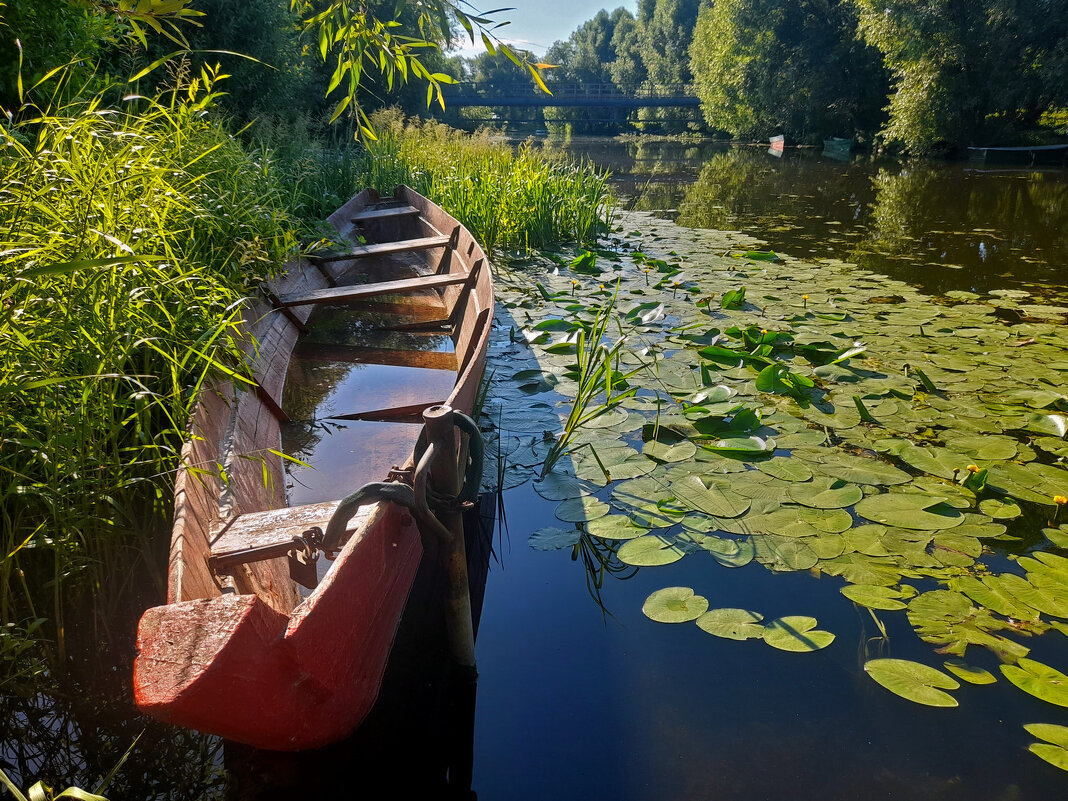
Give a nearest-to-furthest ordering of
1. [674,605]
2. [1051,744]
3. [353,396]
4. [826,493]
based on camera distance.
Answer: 1. [1051,744]
2. [674,605]
3. [826,493]
4. [353,396]

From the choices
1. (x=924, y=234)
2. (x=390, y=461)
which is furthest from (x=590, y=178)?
(x=390, y=461)

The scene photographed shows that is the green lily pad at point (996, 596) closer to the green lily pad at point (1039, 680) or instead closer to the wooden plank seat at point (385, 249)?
the green lily pad at point (1039, 680)

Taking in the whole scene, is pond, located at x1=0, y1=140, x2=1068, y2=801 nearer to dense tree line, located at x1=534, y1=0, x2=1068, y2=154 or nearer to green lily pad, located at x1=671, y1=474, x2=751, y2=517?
green lily pad, located at x1=671, y1=474, x2=751, y2=517

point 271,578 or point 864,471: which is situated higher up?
point 864,471

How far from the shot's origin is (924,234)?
24.4ft

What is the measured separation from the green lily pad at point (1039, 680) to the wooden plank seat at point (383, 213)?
5.33m

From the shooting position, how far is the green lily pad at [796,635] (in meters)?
1.79

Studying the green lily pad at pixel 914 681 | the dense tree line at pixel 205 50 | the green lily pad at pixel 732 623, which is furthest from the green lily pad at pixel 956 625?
the dense tree line at pixel 205 50

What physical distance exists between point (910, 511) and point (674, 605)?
926 mm

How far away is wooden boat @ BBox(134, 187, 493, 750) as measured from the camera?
1109 millimetres

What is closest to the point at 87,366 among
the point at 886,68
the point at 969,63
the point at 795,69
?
the point at 969,63

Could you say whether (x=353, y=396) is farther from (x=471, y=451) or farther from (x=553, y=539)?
A: (x=471, y=451)

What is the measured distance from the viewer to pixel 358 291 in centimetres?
392

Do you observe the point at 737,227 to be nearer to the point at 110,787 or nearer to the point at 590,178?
the point at 590,178
